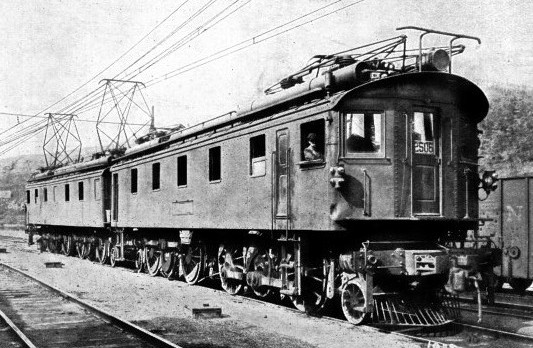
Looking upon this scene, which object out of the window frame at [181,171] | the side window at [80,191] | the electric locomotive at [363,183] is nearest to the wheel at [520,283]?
the electric locomotive at [363,183]

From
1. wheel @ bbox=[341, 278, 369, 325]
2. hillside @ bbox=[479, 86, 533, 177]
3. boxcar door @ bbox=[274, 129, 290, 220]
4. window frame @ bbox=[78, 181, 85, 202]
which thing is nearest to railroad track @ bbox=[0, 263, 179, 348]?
wheel @ bbox=[341, 278, 369, 325]

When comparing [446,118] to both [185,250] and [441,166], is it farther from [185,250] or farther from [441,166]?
[185,250]

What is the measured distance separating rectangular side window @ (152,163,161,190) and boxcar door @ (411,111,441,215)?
27.7ft

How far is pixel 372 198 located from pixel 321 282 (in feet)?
6.98

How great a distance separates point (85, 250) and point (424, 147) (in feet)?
60.1

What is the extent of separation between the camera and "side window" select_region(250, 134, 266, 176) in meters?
11.1

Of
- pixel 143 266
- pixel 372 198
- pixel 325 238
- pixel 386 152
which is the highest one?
pixel 386 152

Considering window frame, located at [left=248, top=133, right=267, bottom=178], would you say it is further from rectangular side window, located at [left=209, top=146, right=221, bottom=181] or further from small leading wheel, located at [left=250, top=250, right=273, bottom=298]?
rectangular side window, located at [left=209, top=146, right=221, bottom=181]

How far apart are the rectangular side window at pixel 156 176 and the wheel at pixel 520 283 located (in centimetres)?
879

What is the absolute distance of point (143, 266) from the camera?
18453 millimetres

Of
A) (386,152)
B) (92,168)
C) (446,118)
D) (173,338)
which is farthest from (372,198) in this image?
(92,168)

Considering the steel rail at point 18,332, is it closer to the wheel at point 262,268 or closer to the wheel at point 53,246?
the wheel at point 262,268

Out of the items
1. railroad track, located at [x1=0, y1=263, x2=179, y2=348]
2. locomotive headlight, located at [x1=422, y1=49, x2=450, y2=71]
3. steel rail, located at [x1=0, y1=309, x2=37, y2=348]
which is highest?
locomotive headlight, located at [x1=422, y1=49, x2=450, y2=71]

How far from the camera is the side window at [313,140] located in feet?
31.2
